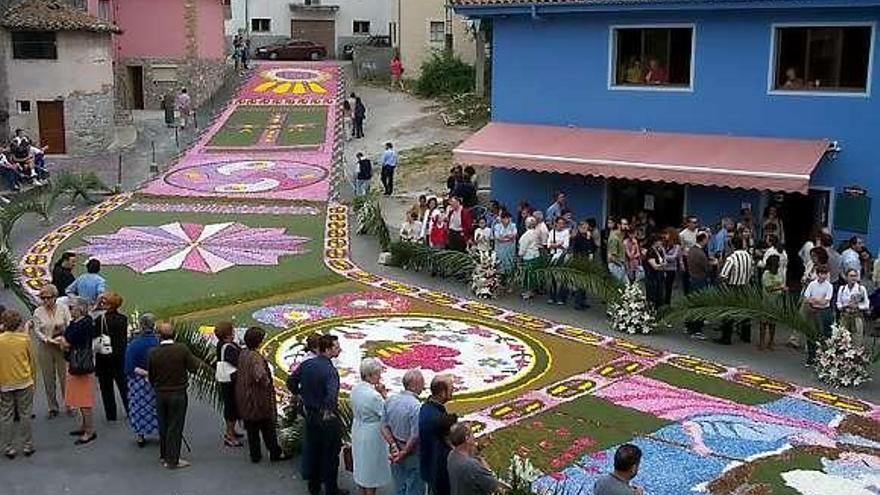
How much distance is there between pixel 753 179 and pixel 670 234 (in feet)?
7.49

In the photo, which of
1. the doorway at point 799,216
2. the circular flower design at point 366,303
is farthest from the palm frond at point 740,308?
the circular flower design at point 366,303

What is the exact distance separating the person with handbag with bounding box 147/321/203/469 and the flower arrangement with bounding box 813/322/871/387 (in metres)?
9.50

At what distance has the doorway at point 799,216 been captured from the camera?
22250 mm

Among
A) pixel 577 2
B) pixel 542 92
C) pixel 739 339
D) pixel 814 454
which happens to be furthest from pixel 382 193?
pixel 814 454

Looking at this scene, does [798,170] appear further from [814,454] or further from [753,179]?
[814,454]

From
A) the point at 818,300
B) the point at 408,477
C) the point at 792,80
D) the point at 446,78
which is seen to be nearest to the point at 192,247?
the point at 792,80

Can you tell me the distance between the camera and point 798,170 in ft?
A: 69.8

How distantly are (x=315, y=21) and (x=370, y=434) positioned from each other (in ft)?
177

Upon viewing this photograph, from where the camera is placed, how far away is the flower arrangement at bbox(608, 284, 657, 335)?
63.0ft

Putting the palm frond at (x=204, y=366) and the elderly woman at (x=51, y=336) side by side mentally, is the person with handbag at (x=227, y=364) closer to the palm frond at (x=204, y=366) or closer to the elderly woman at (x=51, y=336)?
the palm frond at (x=204, y=366)

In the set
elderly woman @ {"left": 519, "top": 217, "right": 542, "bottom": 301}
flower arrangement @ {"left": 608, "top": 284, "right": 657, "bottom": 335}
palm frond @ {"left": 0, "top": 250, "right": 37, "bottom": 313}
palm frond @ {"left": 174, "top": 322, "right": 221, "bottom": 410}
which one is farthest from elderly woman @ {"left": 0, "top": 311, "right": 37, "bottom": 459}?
elderly woman @ {"left": 519, "top": 217, "right": 542, "bottom": 301}

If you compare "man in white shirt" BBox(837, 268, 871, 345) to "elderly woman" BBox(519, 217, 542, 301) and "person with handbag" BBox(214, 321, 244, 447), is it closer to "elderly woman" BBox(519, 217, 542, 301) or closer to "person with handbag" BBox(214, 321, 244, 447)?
"elderly woman" BBox(519, 217, 542, 301)

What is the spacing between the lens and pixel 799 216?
2280 centimetres

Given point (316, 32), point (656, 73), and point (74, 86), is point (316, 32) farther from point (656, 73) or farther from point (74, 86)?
point (656, 73)
